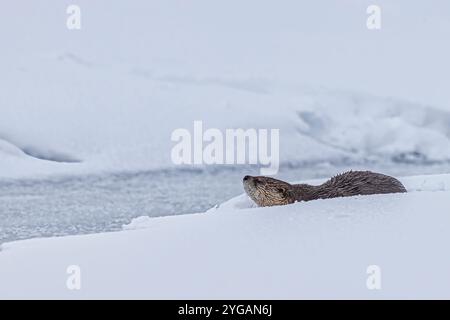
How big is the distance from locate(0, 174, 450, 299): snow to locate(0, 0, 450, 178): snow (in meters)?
3.68

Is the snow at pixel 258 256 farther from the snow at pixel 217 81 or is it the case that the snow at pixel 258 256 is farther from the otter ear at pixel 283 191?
the snow at pixel 217 81

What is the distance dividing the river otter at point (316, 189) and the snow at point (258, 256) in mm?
672

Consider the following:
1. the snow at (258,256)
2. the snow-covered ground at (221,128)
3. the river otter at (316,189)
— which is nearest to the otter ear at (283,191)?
the river otter at (316,189)

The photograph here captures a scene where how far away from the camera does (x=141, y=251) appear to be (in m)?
3.40

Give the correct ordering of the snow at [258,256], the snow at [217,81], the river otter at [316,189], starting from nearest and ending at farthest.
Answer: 1. the snow at [258,256]
2. the river otter at [316,189]
3. the snow at [217,81]

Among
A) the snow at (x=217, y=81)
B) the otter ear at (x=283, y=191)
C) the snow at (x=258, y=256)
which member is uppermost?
the snow at (x=217, y=81)

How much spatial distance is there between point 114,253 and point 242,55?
6984 mm

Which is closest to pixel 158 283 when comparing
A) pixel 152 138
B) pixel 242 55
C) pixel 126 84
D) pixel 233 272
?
pixel 233 272

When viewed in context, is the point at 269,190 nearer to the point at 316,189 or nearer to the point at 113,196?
the point at 316,189

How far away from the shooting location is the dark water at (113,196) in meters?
5.22

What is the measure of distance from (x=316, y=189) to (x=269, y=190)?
0.92 feet

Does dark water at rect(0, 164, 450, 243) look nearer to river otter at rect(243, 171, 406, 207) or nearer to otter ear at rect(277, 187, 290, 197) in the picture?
river otter at rect(243, 171, 406, 207)

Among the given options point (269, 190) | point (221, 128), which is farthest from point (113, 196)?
point (221, 128)

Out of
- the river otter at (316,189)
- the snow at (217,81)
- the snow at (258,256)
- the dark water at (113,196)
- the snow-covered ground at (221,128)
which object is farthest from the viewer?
the snow at (217,81)
